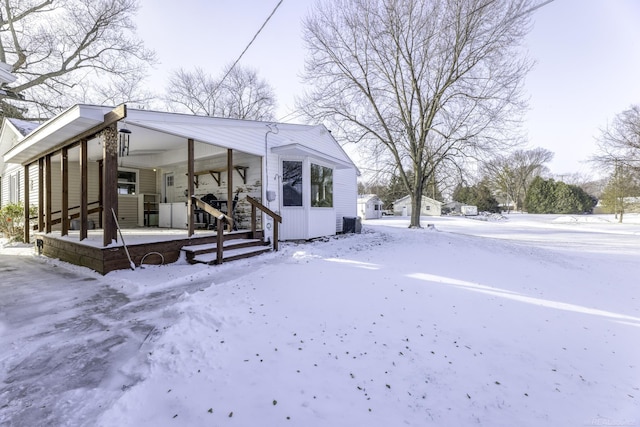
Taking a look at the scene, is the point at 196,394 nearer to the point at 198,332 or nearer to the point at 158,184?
the point at 198,332

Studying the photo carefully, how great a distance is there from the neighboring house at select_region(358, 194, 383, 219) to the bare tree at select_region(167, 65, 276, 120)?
45.8ft

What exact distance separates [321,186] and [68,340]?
24.5ft

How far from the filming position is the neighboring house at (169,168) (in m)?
5.61

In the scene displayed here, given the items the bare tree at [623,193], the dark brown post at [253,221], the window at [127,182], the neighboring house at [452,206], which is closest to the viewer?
the dark brown post at [253,221]

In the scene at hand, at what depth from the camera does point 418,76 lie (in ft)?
50.0

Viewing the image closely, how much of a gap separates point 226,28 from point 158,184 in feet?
20.5

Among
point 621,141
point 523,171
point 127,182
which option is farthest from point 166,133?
point 523,171

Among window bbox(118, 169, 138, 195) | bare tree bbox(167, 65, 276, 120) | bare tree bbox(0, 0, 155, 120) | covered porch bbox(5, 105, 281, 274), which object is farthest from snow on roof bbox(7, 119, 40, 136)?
bare tree bbox(167, 65, 276, 120)

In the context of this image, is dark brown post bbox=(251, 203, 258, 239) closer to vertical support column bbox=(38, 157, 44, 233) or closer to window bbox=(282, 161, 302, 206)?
window bbox=(282, 161, 302, 206)

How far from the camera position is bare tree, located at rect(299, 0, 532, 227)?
1366cm

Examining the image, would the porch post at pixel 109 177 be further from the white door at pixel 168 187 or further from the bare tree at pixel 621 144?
the bare tree at pixel 621 144

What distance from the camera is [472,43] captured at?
45.8ft

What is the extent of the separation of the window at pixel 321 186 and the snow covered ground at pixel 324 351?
4.15 metres

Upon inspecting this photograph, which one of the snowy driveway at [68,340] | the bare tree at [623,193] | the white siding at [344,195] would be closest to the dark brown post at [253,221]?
the snowy driveway at [68,340]
